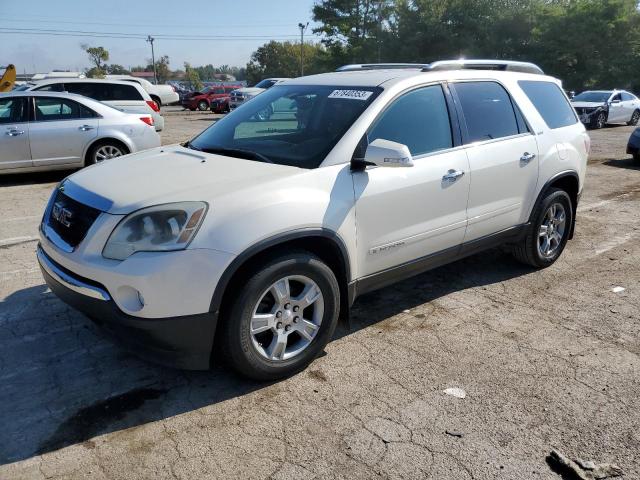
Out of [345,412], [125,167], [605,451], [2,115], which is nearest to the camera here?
[605,451]

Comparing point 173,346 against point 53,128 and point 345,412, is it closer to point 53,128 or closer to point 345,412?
point 345,412

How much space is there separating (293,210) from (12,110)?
7643 mm

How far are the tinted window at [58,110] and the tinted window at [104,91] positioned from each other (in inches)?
123

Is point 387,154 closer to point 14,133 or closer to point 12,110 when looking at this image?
point 14,133

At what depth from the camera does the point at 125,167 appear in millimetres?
3580

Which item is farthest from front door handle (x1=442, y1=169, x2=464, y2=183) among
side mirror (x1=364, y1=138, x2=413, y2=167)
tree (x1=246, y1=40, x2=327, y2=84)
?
tree (x1=246, y1=40, x2=327, y2=84)

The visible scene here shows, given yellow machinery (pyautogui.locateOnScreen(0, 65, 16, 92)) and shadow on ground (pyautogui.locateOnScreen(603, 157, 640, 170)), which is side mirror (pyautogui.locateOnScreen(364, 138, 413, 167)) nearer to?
shadow on ground (pyautogui.locateOnScreen(603, 157, 640, 170))

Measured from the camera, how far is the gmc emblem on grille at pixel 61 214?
124 inches

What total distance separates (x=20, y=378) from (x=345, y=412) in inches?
76.9

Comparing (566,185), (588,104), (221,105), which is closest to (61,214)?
(566,185)

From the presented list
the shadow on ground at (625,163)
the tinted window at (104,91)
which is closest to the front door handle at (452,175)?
the shadow on ground at (625,163)

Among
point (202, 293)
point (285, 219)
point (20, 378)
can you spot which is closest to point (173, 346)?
point (202, 293)

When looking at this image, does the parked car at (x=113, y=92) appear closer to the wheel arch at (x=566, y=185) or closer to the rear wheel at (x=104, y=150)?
the rear wheel at (x=104, y=150)

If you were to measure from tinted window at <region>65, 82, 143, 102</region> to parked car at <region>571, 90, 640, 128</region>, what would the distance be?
15.3 meters
